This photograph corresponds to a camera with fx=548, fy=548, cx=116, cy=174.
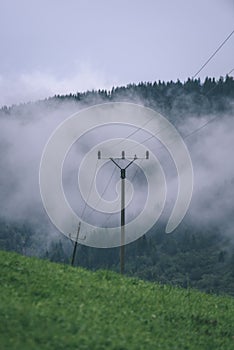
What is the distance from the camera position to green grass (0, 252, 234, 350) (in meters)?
11.5

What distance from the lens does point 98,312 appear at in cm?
1412

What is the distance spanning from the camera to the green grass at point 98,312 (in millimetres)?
11453

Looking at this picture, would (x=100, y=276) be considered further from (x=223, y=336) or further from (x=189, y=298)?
(x=223, y=336)

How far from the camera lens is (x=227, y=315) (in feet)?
61.4

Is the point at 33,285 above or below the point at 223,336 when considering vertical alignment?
above

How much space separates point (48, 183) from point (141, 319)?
162637 millimetres

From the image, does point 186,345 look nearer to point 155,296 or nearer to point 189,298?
point 155,296

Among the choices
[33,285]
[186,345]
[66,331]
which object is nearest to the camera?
[66,331]

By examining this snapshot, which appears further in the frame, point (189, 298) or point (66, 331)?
point (189, 298)

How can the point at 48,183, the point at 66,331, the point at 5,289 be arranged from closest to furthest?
the point at 66,331
the point at 5,289
the point at 48,183

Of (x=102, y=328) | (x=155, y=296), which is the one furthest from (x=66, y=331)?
(x=155, y=296)

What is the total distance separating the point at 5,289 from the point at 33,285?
3.86ft

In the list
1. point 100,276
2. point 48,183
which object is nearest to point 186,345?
point 100,276

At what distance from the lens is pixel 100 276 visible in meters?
20.5
